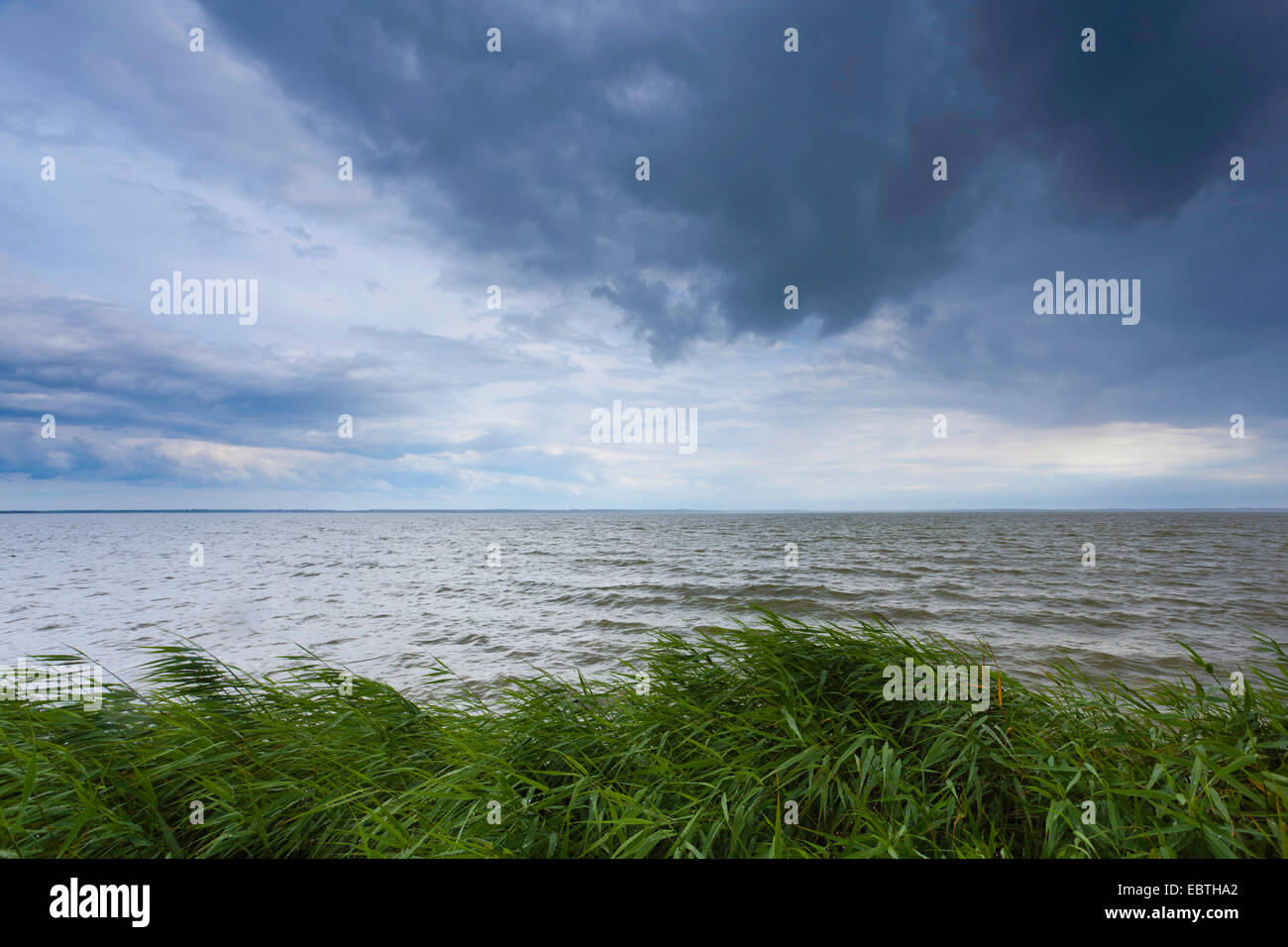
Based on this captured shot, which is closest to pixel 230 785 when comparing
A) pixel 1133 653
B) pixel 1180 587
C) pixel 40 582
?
pixel 1133 653

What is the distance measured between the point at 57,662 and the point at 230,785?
3.43 m

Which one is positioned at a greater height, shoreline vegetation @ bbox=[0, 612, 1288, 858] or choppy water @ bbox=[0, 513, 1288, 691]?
shoreline vegetation @ bbox=[0, 612, 1288, 858]

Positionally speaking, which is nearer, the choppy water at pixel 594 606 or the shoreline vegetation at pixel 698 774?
the shoreline vegetation at pixel 698 774

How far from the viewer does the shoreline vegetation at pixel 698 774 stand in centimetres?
279

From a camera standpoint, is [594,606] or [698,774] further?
[594,606]

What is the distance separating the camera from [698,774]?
3502 millimetres

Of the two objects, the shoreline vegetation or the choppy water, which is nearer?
the shoreline vegetation

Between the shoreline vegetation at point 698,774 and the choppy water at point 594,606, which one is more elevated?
the shoreline vegetation at point 698,774

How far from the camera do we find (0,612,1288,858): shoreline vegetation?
2795mm

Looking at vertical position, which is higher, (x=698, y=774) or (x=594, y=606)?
(x=698, y=774)
